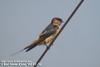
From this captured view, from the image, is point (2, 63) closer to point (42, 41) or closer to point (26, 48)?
point (42, 41)

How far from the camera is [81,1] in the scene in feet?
4.84

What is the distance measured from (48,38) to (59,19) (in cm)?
22

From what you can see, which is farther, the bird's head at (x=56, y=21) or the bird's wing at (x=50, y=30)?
the bird's wing at (x=50, y=30)

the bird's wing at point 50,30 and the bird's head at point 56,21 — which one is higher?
the bird's head at point 56,21

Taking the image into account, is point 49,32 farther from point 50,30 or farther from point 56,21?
point 56,21

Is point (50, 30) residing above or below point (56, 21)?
below

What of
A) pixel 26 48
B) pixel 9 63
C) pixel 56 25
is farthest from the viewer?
pixel 9 63

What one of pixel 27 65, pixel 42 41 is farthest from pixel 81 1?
pixel 27 65

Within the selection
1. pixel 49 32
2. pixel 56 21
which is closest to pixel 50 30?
pixel 49 32

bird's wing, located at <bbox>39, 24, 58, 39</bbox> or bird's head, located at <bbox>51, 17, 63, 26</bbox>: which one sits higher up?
bird's head, located at <bbox>51, 17, 63, 26</bbox>

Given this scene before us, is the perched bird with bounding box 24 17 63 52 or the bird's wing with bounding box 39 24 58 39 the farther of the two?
the bird's wing with bounding box 39 24 58 39

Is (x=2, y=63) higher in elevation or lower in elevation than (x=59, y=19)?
lower

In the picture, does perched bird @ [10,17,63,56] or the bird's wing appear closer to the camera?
perched bird @ [10,17,63,56]

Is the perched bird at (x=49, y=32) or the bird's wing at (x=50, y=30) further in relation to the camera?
the bird's wing at (x=50, y=30)
